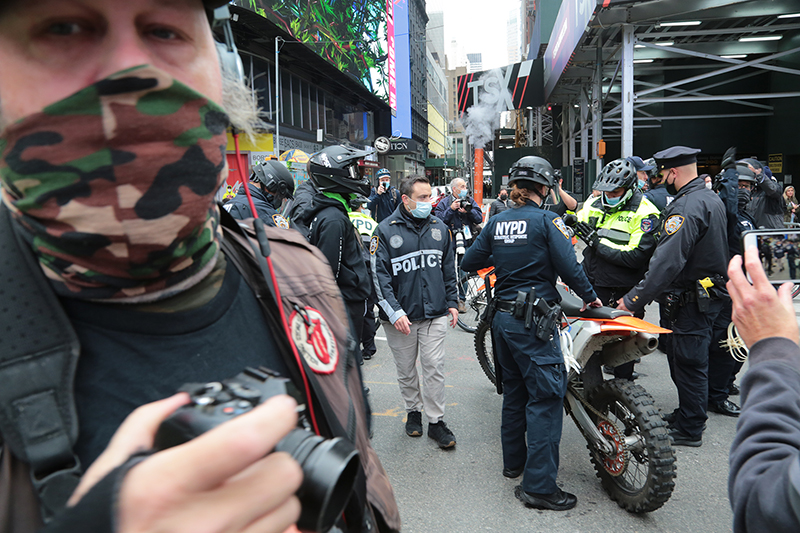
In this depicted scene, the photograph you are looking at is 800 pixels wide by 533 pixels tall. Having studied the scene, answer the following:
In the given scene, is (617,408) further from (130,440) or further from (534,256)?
(130,440)

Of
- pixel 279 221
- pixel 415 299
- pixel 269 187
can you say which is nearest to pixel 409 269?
pixel 415 299

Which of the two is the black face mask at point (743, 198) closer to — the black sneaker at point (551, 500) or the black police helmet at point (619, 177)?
the black police helmet at point (619, 177)

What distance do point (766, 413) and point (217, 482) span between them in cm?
152

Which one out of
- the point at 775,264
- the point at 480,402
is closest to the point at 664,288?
the point at 480,402

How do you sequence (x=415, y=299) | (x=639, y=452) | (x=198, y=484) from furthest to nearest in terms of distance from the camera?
(x=415, y=299), (x=639, y=452), (x=198, y=484)

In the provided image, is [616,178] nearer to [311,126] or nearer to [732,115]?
[732,115]

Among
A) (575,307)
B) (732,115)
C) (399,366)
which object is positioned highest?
(732,115)

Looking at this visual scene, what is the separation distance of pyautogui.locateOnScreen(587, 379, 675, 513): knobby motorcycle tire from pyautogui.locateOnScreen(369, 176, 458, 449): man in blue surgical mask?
135cm

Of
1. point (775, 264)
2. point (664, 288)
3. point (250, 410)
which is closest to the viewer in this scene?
point (250, 410)

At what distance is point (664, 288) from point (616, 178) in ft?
4.64

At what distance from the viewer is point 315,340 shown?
114cm

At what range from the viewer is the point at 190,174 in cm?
87

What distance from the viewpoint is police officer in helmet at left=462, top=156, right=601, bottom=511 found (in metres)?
3.39

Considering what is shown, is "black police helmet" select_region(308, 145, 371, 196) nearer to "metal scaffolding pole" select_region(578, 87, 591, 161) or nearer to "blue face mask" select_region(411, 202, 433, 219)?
"blue face mask" select_region(411, 202, 433, 219)
